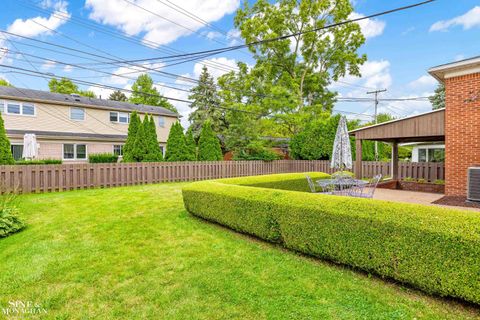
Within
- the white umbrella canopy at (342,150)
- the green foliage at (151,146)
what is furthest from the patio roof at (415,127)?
the green foliage at (151,146)

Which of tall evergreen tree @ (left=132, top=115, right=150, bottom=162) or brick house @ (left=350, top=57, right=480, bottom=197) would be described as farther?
tall evergreen tree @ (left=132, top=115, right=150, bottom=162)

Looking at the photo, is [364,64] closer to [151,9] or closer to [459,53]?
[459,53]

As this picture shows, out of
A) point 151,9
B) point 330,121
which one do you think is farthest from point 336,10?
point 151,9

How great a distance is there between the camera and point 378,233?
3346 mm

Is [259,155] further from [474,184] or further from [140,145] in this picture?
[474,184]

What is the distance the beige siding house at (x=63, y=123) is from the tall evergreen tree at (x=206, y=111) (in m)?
7.14

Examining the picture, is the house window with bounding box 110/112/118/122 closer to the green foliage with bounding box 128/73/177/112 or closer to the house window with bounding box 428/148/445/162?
the green foliage with bounding box 128/73/177/112

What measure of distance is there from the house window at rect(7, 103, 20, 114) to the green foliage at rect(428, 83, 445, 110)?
35.5m

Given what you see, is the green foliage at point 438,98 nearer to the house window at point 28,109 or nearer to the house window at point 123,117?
the house window at point 123,117

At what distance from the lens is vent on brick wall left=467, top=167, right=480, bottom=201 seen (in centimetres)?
683

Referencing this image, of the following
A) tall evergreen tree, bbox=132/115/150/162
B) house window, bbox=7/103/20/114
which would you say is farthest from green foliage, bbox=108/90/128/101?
tall evergreen tree, bbox=132/115/150/162

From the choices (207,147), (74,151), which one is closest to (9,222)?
(207,147)

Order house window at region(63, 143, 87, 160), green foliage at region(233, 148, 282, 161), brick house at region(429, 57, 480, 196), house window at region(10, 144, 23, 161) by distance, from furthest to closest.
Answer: house window at region(63, 143, 87, 160) → green foliage at region(233, 148, 282, 161) → house window at region(10, 144, 23, 161) → brick house at region(429, 57, 480, 196)

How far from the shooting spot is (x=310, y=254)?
4.17 metres
